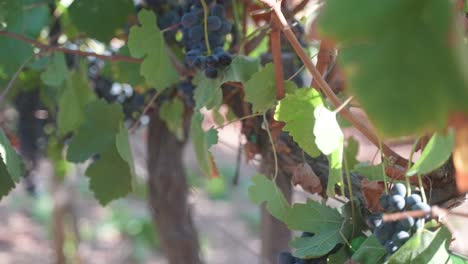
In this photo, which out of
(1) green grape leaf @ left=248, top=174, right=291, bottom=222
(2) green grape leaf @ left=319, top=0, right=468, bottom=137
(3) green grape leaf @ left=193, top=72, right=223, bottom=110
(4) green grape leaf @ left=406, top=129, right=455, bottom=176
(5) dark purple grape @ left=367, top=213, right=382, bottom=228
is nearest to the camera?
(2) green grape leaf @ left=319, top=0, right=468, bottom=137

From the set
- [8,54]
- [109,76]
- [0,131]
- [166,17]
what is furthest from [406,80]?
[109,76]

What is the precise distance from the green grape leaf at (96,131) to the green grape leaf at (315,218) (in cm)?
42

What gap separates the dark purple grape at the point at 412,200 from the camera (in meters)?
0.69

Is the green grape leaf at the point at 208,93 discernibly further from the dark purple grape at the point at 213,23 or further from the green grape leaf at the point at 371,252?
the green grape leaf at the point at 371,252

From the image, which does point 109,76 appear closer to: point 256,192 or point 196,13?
point 196,13

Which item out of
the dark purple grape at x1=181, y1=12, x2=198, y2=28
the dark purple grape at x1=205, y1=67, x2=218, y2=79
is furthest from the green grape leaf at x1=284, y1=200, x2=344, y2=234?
the dark purple grape at x1=181, y1=12, x2=198, y2=28

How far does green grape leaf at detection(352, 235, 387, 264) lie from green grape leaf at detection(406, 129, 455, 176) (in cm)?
12

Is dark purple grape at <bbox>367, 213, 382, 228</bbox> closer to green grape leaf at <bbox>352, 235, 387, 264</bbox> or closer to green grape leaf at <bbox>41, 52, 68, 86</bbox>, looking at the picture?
green grape leaf at <bbox>352, 235, 387, 264</bbox>

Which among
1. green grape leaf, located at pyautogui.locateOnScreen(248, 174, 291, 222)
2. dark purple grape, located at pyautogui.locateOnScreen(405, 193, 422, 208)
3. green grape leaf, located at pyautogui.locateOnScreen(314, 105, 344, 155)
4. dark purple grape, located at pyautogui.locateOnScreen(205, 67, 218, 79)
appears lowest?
dark purple grape, located at pyautogui.locateOnScreen(405, 193, 422, 208)

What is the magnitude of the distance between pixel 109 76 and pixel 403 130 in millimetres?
1133

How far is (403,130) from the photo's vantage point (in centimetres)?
41

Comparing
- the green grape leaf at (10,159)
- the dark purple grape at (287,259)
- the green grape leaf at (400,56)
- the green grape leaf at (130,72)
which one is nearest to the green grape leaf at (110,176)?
the green grape leaf at (130,72)

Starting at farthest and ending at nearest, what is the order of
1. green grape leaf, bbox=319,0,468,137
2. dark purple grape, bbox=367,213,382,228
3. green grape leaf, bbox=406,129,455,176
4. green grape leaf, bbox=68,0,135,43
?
green grape leaf, bbox=68,0,135,43
dark purple grape, bbox=367,213,382,228
green grape leaf, bbox=406,129,455,176
green grape leaf, bbox=319,0,468,137

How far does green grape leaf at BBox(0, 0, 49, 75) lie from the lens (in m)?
1.16
